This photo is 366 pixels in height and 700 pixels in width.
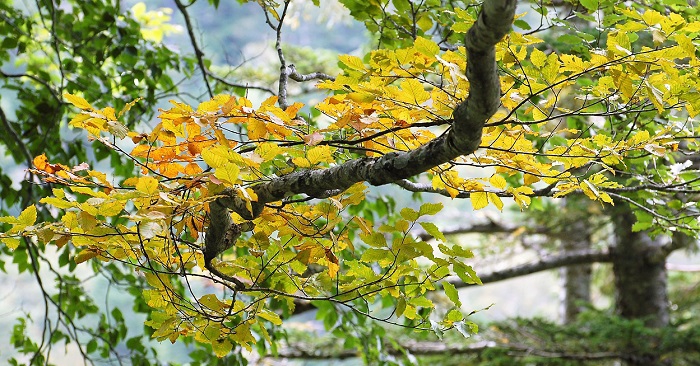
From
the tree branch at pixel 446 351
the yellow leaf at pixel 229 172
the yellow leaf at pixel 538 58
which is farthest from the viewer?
the tree branch at pixel 446 351

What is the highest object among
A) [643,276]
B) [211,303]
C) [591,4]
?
[643,276]

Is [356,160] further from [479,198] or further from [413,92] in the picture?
[479,198]

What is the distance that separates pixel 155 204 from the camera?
3.85ft

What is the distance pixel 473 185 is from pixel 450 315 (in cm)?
27

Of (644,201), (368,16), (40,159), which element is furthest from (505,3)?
(644,201)

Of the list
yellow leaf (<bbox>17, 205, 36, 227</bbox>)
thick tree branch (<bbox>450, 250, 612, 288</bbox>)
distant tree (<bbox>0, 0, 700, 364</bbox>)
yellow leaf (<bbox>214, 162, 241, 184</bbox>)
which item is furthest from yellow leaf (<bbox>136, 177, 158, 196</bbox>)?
thick tree branch (<bbox>450, 250, 612, 288</bbox>)

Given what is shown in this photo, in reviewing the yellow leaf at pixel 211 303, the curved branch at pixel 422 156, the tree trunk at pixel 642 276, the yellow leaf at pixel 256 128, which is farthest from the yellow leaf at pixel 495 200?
the tree trunk at pixel 642 276

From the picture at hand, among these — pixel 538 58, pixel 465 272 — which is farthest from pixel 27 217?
pixel 538 58

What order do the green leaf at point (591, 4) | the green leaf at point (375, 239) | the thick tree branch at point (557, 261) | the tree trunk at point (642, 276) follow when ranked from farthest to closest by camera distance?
1. the thick tree branch at point (557, 261)
2. the tree trunk at point (642, 276)
3. the green leaf at point (591, 4)
4. the green leaf at point (375, 239)

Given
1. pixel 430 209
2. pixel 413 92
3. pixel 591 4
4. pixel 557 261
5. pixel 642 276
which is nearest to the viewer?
pixel 413 92

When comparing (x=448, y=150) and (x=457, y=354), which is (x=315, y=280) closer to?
(x=448, y=150)

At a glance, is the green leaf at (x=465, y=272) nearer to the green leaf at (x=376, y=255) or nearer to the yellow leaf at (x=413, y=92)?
the green leaf at (x=376, y=255)

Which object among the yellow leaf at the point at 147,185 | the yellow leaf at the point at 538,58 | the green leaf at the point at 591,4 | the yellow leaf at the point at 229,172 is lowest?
the yellow leaf at the point at 229,172

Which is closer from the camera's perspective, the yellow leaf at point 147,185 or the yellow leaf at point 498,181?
the yellow leaf at point 147,185
